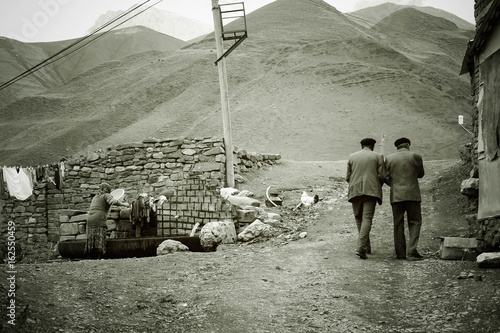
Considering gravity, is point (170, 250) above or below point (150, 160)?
below

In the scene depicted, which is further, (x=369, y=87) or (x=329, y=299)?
(x=369, y=87)

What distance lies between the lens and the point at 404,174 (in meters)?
7.05

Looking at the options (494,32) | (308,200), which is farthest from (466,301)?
(308,200)

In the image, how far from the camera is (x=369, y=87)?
34125mm

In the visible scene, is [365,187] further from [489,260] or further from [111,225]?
[111,225]

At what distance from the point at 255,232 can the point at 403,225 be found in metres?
3.19

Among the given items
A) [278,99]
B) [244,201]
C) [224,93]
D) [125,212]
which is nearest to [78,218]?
[125,212]

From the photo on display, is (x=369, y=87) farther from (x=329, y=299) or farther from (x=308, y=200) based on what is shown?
(x=329, y=299)

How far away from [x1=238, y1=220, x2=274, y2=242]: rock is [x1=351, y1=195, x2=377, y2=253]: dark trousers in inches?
96.1

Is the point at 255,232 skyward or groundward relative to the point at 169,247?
skyward

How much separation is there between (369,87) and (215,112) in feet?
38.5

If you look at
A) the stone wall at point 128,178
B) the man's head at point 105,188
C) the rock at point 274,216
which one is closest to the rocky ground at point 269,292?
the rock at point 274,216

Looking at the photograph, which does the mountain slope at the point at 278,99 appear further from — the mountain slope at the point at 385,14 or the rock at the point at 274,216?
the mountain slope at the point at 385,14

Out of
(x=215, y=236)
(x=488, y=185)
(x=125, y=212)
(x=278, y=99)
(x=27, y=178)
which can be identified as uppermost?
(x=278, y=99)
